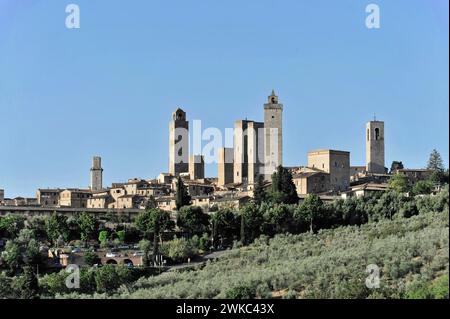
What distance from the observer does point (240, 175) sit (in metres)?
48.7

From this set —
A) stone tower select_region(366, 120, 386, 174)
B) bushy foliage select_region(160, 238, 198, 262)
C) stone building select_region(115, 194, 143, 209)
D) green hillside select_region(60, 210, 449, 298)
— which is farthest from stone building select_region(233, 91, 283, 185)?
green hillside select_region(60, 210, 449, 298)

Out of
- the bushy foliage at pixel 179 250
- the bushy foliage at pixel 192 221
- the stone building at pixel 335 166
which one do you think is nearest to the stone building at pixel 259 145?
the stone building at pixel 335 166

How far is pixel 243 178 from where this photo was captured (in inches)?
1907

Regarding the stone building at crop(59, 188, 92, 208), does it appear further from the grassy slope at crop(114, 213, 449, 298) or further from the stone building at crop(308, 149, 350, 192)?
the grassy slope at crop(114, 213, 449, 298)

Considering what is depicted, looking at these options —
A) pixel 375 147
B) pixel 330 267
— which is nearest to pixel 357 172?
pixel 375 147

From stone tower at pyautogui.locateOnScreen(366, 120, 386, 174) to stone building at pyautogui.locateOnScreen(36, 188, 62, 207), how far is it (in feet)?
49.1

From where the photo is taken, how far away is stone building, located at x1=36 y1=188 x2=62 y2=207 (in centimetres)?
4781

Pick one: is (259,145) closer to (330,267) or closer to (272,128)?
(272,128)

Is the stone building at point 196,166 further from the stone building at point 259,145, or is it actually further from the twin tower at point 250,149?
the stone building at point 259,145

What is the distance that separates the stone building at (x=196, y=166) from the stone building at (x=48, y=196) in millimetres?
7016
